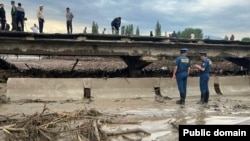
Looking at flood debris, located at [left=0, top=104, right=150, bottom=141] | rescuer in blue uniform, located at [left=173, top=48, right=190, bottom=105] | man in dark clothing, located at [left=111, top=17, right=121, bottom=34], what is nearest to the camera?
flood debris, located at [left=0, top=104, right=150, bottom=141]

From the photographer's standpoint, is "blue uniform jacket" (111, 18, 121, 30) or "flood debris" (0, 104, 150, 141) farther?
"blue uniform jacket" (111, 18, 121, 30)

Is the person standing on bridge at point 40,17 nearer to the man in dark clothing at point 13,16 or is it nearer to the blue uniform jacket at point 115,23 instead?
the man in dark clothing at point 13,16

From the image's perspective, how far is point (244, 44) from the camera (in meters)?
19.2

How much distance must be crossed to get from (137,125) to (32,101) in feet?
16.6

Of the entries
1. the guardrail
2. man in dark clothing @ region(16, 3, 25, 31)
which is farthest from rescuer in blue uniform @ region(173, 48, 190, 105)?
man in dark clothing @ region(16, 3, 25, 31)

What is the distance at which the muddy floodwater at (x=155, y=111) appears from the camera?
7.86 meters

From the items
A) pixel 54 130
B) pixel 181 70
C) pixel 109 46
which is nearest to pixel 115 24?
pixel 109 46

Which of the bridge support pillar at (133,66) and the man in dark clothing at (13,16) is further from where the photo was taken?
the bridge support pillar at (133,66)

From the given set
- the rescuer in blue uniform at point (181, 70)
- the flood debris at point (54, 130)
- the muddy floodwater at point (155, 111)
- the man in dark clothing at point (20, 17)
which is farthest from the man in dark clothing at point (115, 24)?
the flood debris at point (54, 130)

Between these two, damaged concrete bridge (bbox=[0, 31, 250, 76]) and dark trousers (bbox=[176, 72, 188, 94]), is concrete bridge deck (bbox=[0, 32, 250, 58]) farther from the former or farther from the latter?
dark trousers (bbox=[176, 72, 188, 94])

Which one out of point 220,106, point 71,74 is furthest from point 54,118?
point 71,74

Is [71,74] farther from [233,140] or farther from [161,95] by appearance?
[233,140]

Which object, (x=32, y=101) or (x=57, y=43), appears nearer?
(x=32, y=101)

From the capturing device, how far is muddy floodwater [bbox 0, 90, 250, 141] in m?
7.86
